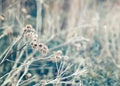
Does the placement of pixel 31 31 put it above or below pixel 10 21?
below

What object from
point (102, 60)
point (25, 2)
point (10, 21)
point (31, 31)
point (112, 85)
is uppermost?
point (25, 2)

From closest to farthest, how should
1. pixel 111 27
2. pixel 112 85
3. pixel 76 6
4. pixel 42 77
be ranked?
pixel 112 85 < pixel 42 77 < pixel 111 27 < pixel 76 6

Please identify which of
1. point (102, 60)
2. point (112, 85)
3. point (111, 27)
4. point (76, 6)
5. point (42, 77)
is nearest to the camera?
point (112, 85)

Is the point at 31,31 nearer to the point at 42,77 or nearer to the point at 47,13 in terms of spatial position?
the point at 42,77

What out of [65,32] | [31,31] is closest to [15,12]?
[65,32]

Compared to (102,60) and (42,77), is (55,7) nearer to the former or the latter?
(102,60)

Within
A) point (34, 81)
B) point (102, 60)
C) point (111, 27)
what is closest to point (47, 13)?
point (111, 27)

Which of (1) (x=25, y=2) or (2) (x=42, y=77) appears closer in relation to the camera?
(2) (x=42, y=77)
